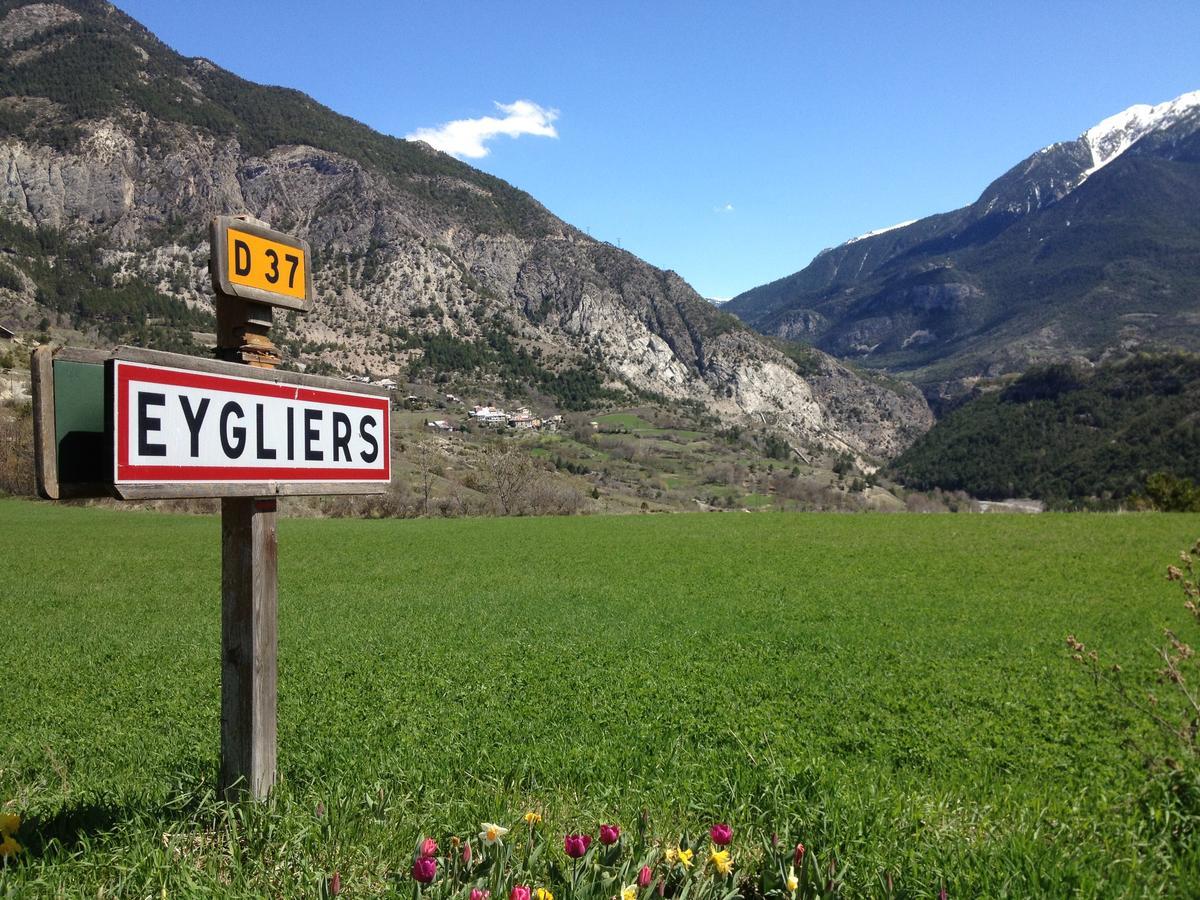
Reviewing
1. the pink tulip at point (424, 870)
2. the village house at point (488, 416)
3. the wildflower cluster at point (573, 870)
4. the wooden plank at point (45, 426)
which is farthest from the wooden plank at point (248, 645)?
the village house at point (488, 416)

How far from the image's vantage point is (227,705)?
3.05 metres

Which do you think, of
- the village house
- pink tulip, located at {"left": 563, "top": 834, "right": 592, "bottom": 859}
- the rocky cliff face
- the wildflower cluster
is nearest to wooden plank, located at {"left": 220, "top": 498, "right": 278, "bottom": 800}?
the wildflower cluster

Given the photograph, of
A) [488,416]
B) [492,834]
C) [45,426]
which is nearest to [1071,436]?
Answer: [488,416]

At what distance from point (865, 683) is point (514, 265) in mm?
165617

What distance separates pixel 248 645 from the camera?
3.00 metres

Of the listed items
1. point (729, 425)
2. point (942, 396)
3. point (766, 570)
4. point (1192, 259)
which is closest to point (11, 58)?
point (729, 425)

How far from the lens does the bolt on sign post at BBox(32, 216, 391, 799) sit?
234 cm

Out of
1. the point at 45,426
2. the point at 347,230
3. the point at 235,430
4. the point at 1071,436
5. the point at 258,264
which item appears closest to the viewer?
the point at 45,426

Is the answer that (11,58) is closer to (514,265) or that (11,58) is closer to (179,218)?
(179,218)

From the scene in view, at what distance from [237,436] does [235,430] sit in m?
0.03

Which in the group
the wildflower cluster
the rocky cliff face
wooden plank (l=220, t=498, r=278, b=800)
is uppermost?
the rocky cliff face

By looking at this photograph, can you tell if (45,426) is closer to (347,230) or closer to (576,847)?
(576,847)

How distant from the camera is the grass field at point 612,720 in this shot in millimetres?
2992

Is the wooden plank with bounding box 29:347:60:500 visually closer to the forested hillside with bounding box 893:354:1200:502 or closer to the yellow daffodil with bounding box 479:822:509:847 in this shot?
the yellow daffodil with bounding box 479:822:509:847
